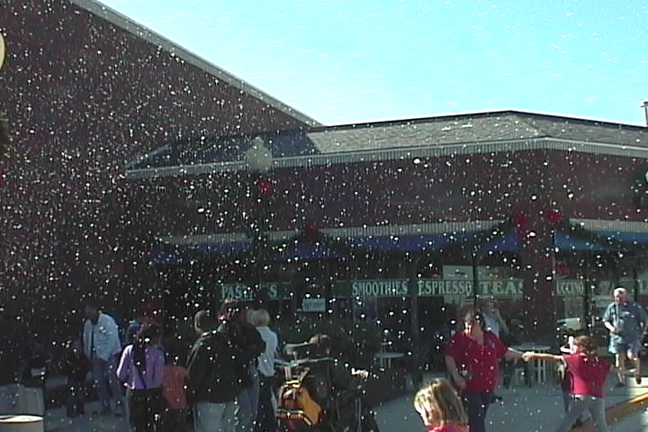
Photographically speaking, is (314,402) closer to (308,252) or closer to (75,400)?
(75,400)

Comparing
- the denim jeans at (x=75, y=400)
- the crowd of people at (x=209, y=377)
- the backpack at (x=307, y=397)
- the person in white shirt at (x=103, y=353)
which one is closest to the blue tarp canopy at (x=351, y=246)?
the person in white shirt at (x=103, y=353)

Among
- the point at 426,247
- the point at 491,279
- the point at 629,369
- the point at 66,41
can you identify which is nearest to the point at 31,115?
the point at 66,41

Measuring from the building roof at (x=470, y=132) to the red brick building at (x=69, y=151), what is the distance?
3510 mm

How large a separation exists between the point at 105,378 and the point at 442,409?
22.0 feet

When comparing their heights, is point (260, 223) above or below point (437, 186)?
below

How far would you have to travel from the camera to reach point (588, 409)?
692 centimetres

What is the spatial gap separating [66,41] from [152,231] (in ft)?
11.4

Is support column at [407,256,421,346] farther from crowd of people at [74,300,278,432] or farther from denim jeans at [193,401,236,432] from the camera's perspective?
denim jeans at [193,401,236,432]

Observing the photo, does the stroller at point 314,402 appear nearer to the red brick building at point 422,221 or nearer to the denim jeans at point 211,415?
the denim jeans at point 211,415

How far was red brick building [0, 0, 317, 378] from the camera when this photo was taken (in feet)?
47.8

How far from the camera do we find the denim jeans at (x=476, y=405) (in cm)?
672

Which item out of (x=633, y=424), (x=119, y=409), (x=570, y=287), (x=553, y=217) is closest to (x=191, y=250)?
(x=553, y=217)

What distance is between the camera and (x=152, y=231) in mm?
16922

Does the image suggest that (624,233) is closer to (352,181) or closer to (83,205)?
(352,181)
